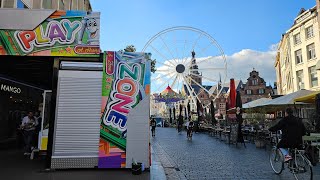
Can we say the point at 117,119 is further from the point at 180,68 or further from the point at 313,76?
the point at 313,76

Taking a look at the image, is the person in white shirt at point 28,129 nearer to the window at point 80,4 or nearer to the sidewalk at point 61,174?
the sidewalk at point 61,174

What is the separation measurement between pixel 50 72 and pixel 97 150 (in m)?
4.46

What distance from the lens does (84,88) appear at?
8.18 metres

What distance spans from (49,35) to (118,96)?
257 centimetres

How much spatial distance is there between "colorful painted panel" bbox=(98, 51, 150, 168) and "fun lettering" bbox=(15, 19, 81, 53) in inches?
45.0

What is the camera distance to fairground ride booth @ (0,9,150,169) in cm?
788

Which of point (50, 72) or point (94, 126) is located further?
point (50, 72)

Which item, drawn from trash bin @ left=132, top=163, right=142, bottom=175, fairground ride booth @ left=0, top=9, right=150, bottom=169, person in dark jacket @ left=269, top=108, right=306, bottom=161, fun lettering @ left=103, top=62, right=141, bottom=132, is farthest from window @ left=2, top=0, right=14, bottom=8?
person in dark jacket @ left=269, top=108, right=306, bottom=161

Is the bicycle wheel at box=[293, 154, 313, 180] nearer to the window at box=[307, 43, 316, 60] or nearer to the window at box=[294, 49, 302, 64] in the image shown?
the window at box=[307, 43, 316, 60]

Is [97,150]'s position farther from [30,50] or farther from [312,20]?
[312,20]

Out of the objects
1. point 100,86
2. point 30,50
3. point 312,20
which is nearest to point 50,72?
point 30,50

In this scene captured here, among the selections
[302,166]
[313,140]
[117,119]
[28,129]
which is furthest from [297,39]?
[28,129]

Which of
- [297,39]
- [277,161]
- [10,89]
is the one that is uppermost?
[297,39]

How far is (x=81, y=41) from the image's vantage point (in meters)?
8.10
